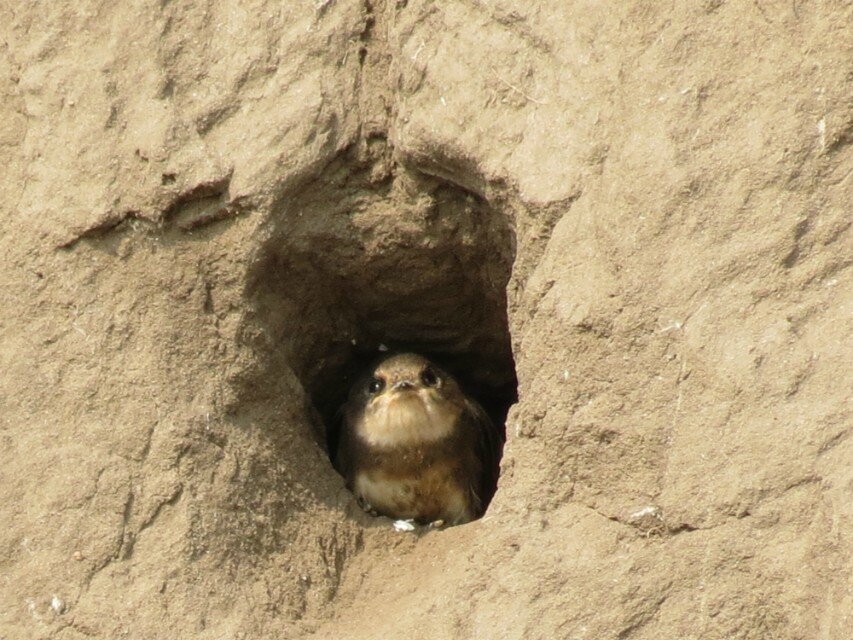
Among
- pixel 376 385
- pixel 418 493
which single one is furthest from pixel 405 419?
pixel 418 493

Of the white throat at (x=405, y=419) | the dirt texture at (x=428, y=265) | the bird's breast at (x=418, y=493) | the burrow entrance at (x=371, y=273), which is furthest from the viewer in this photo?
the white throat at (x=405, y=419)

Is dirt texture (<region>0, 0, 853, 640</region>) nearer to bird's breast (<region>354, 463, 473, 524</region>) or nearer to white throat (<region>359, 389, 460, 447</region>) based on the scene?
bird's breast (<region>354, 463, 473, 524</region>)

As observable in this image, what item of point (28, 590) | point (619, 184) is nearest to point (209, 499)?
point (28, 590)

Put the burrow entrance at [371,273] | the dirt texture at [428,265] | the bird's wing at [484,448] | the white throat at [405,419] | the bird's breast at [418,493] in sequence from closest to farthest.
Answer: the dirt texture at [428,265] → the burrow entrance at [371,273] → the bird's breast at [418,493] → the white throat at [405,419] → the bird's wing at [484,448]

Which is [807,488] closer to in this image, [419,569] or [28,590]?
[419,569]

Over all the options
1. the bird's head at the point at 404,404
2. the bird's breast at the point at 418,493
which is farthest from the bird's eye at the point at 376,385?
the bird's breast at the point at 418,493

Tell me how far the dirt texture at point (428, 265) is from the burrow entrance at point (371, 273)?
0.7 inches

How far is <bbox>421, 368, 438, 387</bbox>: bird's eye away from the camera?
21.0 ft

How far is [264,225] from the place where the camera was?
495 cm

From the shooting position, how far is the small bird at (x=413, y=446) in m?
6.18

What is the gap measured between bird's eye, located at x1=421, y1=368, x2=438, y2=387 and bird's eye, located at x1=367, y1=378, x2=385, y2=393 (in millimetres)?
180

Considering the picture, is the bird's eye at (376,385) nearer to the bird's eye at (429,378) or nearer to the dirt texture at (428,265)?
the bird's eye at (429,378)

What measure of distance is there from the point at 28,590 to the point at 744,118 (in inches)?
105

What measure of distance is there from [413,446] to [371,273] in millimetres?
1003
